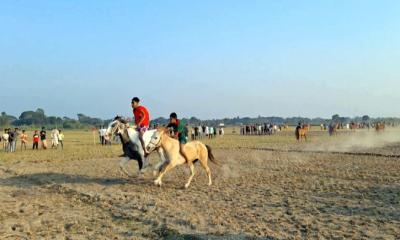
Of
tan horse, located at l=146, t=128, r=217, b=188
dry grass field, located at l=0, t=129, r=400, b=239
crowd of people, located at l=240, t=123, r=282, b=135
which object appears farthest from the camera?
crowd of people, located at l=240, t=123, r=282, b=135

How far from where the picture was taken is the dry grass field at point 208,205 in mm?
7207

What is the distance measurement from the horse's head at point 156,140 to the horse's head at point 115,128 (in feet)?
3.38

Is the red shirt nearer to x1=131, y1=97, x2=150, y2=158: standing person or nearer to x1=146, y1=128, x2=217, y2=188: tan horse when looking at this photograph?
x1=131, y1=97, x2=150, y2=158: standing person

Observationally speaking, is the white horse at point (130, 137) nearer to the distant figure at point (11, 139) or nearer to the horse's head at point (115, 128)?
the horse's head at point (115, 128)

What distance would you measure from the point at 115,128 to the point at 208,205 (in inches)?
172

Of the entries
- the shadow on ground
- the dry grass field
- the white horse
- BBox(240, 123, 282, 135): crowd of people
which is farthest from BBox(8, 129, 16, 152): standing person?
BBox(240, 123, 282, 135): crowd of people

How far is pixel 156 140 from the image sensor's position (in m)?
11.9

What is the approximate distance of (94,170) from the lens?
16.8 metres

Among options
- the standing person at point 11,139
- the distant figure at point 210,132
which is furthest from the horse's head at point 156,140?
the distant figure at point 210,132

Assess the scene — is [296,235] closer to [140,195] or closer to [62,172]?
[140,195]

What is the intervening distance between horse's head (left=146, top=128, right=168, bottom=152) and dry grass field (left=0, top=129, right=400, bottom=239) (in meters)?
1.14

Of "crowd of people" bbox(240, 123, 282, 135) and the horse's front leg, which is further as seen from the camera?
"crowd of people" bbox(240, 123, 282, 135)

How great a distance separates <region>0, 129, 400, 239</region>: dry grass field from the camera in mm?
7207

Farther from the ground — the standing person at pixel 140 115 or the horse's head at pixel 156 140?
the standing person at pixel 140 115
